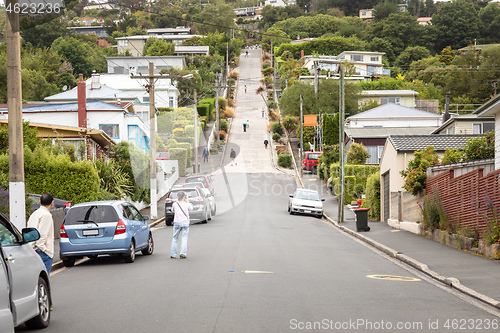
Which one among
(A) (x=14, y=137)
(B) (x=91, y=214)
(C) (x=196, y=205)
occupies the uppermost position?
(A) (x=14, y=137)

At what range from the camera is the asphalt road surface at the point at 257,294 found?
316 inches

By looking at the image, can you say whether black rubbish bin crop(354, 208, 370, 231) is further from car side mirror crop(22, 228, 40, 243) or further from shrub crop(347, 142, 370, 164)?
shrub crop(347, 142, 370, 164)

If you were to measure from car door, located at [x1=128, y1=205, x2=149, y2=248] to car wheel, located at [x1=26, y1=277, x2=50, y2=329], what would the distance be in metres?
7.32

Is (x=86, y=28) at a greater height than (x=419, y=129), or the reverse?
(x=86, y=28)

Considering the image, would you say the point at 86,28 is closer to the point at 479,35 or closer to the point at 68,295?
the point at 479,35

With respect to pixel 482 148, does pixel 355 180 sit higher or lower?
lower

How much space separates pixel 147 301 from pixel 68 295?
1.80 meters

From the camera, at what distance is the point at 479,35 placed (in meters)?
130

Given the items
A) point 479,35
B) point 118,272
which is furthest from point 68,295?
point 479,35

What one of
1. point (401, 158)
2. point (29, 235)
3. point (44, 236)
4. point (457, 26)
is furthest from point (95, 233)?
point (457, 26)

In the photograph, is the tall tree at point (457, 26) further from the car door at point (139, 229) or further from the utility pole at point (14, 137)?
the utility pole at point (14, 137)

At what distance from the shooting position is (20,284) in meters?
7.12

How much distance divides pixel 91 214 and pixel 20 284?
8042 mm

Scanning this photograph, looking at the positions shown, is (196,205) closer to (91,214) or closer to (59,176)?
(59,176)
